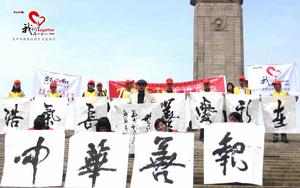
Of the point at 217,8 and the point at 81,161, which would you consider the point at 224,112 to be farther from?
the point at 217,8

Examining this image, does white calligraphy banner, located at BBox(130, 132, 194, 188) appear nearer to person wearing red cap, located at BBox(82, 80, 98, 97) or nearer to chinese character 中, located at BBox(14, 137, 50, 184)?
chinese character 中, located at BBox(14, 137, 50, 184)

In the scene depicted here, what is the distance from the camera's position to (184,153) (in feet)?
25.3

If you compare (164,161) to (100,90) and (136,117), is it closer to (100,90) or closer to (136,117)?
(136,117)

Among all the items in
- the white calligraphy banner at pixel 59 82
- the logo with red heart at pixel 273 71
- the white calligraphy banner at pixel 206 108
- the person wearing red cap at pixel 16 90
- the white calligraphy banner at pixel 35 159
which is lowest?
the white calligraphy banner at pixel 35 159

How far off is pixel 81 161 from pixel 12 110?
558cm

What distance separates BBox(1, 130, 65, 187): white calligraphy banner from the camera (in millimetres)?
7812

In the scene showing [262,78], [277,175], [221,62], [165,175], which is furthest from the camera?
[221,62]

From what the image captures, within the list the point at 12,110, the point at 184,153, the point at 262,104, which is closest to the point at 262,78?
the point at 262,104

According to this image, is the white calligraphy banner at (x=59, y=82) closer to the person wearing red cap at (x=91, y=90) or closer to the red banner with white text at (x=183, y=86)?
the red banner with white text at (x=183, y=86)

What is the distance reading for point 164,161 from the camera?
304 inches

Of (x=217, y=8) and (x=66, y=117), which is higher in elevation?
(x=217, y=8)

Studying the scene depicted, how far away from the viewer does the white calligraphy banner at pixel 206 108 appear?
1259 cm

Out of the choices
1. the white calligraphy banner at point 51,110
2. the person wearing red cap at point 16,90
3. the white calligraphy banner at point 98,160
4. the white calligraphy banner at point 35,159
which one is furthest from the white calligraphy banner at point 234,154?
the person wearing red cap at point 16,90

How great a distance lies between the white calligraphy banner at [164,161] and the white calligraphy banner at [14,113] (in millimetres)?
5767
